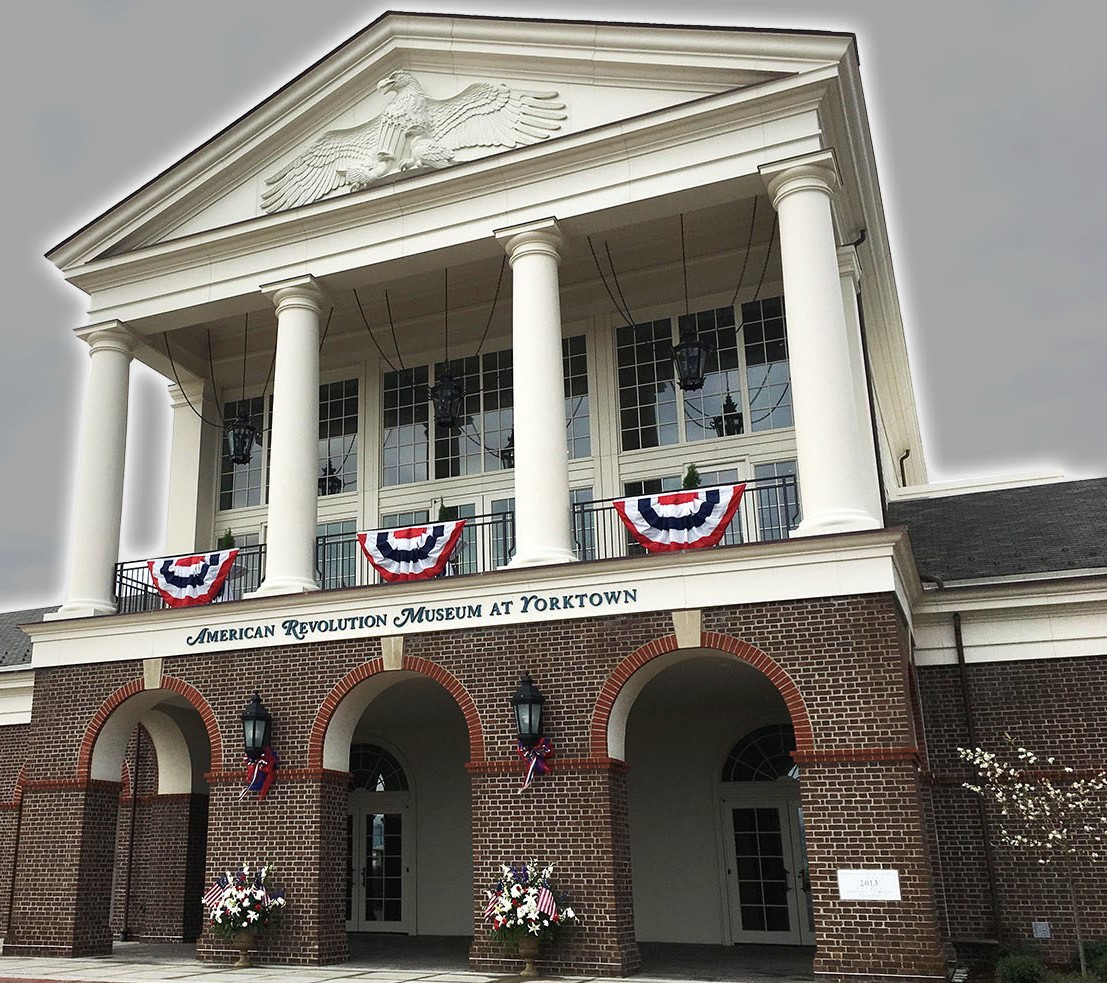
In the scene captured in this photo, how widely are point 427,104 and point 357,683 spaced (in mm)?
9438

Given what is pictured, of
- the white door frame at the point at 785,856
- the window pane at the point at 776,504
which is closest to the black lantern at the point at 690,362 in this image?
the window pane at the point at 776,504

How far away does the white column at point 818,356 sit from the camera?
1395 cm

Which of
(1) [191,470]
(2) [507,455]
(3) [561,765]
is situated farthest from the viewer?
(1) [191,470]

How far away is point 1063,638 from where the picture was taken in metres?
16.0

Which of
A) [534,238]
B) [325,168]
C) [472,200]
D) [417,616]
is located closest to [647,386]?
[534,238]

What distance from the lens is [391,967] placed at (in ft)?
48.7

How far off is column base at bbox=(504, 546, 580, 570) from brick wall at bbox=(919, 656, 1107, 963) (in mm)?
5781

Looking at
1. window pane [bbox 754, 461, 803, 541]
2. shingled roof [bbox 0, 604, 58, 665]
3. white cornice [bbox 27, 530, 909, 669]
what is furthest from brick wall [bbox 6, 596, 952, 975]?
shingled roof [bbox 0, 604, 58, 665]

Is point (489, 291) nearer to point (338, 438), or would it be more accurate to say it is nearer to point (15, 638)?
point (338, 438)

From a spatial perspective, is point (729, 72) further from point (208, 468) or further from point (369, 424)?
point (208, 468)

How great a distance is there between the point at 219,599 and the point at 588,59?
33.7ft

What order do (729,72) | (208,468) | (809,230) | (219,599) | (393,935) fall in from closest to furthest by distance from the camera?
(809,230) < (729,72) < (219,599) < (393,935) < (208,468)

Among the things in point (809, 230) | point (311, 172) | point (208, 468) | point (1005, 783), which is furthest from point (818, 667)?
point (208, 468)

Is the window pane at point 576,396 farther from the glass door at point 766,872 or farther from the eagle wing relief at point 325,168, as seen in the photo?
the glass door at point 766,872
